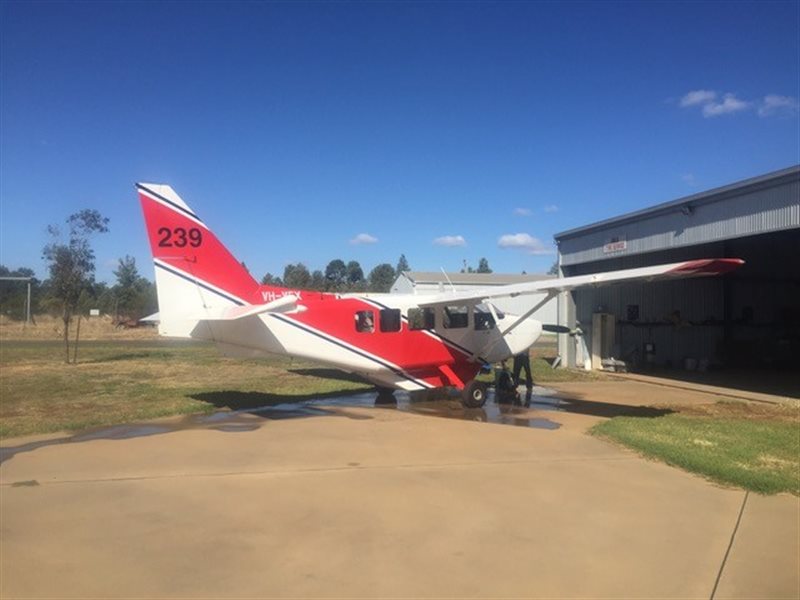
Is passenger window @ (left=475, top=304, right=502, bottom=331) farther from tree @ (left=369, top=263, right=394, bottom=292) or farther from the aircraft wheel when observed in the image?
tree @ (left=369, top=263, right=394, bottom=292)

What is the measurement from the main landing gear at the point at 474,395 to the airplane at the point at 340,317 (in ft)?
0.07

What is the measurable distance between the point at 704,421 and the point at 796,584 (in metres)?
7.88

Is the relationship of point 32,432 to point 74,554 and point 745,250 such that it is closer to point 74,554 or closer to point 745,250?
point 74,554

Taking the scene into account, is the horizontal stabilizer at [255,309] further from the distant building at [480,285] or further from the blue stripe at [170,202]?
the distant building at [480,285]

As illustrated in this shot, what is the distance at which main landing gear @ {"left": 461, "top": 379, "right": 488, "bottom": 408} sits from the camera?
13.8m

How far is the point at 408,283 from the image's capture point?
59.6m

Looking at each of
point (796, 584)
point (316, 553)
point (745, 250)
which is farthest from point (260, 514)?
point (745, 250)

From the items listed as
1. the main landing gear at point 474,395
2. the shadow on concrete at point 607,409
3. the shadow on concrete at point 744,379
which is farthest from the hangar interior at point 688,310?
the main landing gear at point 474,395

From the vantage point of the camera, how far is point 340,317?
1333cm

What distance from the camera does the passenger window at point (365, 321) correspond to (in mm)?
13539

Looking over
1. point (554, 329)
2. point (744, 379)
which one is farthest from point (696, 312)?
point (554, 329)

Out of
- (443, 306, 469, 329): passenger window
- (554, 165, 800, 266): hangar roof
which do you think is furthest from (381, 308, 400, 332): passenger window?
(554, 165, 800, 266): hangar roof

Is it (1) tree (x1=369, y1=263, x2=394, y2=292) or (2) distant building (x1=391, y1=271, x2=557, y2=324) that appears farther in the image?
(1) tree (x1=369, y1=263, x2=394, y2=292)

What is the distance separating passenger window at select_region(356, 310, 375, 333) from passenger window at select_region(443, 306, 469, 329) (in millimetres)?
1898
